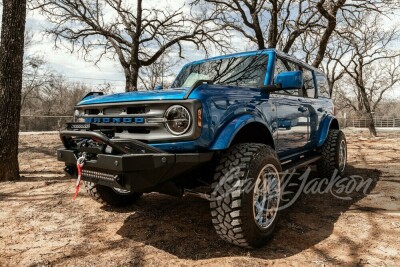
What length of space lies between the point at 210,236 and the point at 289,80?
1.82 meters

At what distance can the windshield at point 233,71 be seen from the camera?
370cm

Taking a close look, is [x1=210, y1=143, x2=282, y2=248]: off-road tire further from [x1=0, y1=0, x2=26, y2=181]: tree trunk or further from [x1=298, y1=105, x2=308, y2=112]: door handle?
[x1=0, y1=0, x2=26, y2=181]: tree trunk

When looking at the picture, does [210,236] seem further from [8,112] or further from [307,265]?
[8,112]

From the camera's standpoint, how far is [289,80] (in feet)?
10.6

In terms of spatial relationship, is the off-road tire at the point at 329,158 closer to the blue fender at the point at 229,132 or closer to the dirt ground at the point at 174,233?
the dirt ground at the point at 174,233

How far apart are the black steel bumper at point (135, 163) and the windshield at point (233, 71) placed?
1.49 m

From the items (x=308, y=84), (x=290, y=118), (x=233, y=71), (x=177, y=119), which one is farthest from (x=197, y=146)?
(x=308, y=84)

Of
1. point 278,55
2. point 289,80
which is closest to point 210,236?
point 289,80

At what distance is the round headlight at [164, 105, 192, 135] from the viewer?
2.49 meters

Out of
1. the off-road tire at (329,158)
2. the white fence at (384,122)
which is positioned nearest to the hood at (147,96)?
the off-road tire at (329,158)

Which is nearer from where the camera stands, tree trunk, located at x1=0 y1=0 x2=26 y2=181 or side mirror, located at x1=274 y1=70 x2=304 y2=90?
side mirror, located at x1=274 y1=70 x2=304 y2=90

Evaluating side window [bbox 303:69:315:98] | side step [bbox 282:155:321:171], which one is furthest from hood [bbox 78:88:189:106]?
side window [bbox 303:69:315:98]

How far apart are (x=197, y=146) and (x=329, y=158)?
3524 mm

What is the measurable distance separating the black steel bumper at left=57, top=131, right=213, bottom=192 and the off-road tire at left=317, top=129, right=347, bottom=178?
3.38 metres
